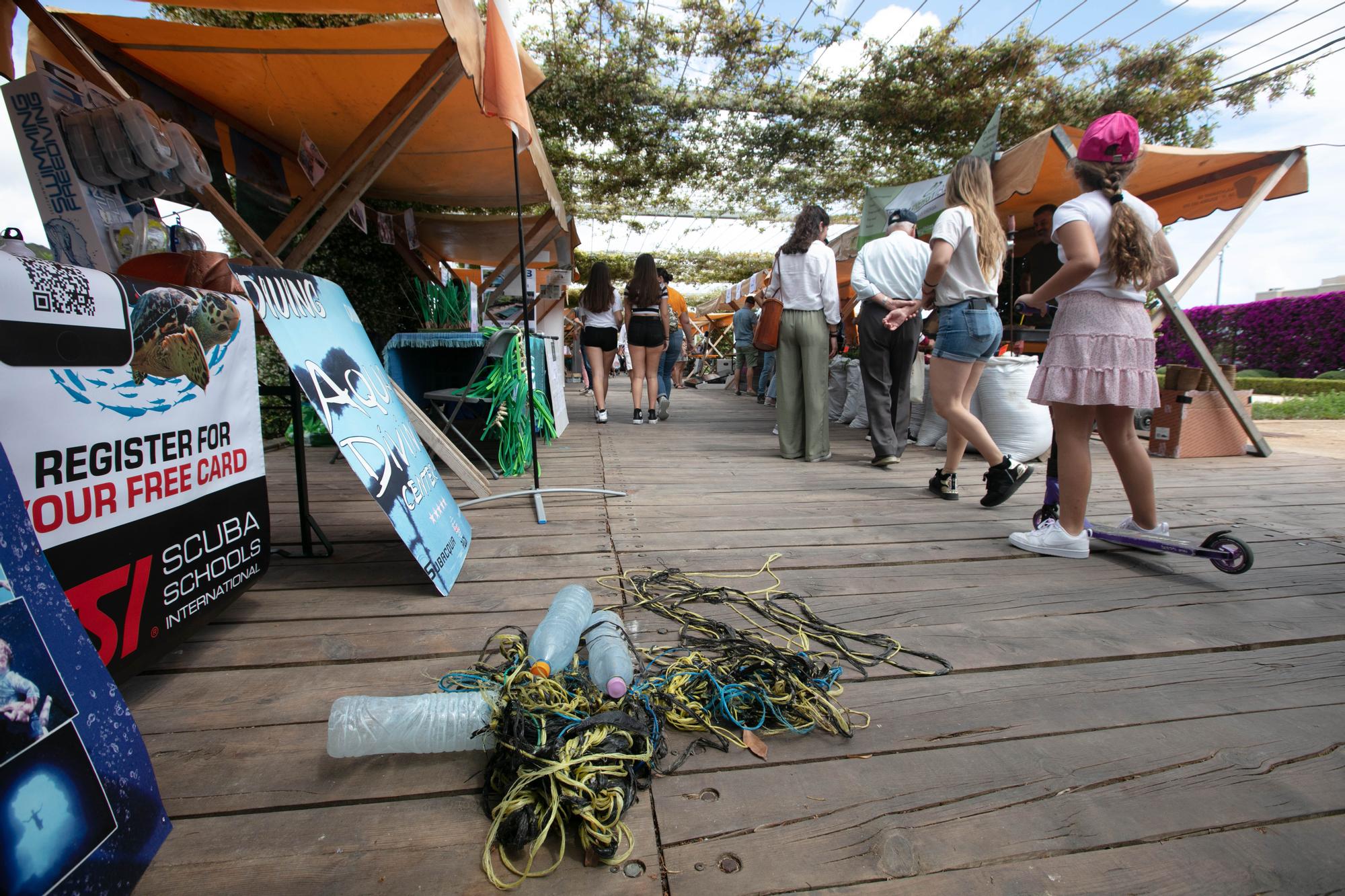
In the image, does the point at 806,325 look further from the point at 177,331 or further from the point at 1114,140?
the point at 177,331

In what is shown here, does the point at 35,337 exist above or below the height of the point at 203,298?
below

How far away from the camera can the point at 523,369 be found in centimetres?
421

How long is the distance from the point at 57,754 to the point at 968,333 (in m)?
3.47

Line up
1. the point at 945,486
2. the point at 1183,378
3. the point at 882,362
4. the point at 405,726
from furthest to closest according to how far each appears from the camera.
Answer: the point at 1183,378, the point at 882,362, the point at 945,486, the point at 405,726

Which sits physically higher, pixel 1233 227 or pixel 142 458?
pixel 1233 227

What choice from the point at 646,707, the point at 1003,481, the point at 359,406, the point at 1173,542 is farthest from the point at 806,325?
the point at 646,707

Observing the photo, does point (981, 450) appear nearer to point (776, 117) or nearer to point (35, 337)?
point (35, 337)

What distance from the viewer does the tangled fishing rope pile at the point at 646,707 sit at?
3.51 feet

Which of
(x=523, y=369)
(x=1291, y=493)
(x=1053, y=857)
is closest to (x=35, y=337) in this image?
(x=1053, y=857)

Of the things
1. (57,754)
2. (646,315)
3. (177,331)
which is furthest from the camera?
(646,315)

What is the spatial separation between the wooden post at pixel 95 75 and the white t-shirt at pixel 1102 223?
3.15 meters

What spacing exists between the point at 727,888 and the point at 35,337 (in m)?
1.44

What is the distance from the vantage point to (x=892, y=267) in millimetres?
4285

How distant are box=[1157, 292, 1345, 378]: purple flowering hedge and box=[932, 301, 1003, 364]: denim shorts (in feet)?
34.0
